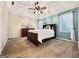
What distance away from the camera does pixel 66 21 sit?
6.08ft

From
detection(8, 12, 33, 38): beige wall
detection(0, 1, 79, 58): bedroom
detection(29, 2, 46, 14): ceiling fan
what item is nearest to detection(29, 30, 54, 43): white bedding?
detection(0, 1, 79, 58): bedroom

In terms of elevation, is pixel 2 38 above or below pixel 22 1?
below

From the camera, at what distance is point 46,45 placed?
181cm

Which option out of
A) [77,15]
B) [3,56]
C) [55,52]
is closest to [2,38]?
[3,56]

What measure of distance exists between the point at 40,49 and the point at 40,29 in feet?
1.33

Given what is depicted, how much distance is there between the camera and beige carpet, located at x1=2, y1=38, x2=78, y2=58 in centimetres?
165

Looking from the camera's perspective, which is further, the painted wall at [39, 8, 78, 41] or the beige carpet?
the painted wall at [39, 8, 78, 41]

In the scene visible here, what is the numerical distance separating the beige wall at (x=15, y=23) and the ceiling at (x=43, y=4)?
8 cm

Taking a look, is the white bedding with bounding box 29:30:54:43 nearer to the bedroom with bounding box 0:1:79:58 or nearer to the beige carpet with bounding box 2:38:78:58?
the bedroom with bounding box 0:1:79:58

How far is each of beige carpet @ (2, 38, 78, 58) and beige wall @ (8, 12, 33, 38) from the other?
12 centimetres

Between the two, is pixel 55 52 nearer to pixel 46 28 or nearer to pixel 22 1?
pixel 46 28

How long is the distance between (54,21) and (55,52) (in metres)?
0.67

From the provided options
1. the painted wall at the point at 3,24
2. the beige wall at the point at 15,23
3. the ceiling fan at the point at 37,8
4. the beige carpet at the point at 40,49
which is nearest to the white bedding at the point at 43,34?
the beige carpet at the point at 40,49

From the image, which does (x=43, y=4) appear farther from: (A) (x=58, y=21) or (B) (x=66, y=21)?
(B) (x=66, y=21)
